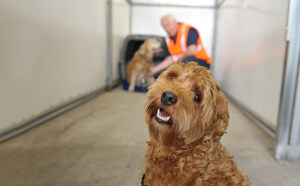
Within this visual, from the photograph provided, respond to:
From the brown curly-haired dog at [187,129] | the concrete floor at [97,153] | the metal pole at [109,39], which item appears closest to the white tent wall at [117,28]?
the metal pole at [109,39]

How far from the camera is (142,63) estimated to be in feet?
21.4

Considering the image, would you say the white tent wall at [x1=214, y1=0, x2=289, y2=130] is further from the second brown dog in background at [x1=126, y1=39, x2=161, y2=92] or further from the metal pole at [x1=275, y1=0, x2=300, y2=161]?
the second brown dog in background at [x1=126, y1=39, x2=161, y2=92]

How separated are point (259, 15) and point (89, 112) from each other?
3.10 m

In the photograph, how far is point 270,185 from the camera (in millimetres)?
1991

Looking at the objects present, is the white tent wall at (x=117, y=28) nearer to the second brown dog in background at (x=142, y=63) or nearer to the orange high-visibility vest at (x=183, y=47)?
the second brown dog in background at (x=142, y=63)

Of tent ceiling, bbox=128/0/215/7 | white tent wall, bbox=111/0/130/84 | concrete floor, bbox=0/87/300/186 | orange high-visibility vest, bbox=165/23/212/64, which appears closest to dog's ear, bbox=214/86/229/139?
concrete floor, bbox=0/87/300/186

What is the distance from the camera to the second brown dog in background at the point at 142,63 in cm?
636

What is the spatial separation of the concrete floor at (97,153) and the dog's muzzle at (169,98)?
1094 mm

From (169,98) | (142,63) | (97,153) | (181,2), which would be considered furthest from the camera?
(181,2)

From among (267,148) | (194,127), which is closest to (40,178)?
(194,127)

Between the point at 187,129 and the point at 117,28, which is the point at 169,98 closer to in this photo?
the point at 187,129

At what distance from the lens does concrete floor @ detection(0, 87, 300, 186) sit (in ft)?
6.60

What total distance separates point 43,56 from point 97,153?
1.63 meters

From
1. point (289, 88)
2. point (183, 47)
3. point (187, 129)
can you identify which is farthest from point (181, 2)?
point (187, 129)
